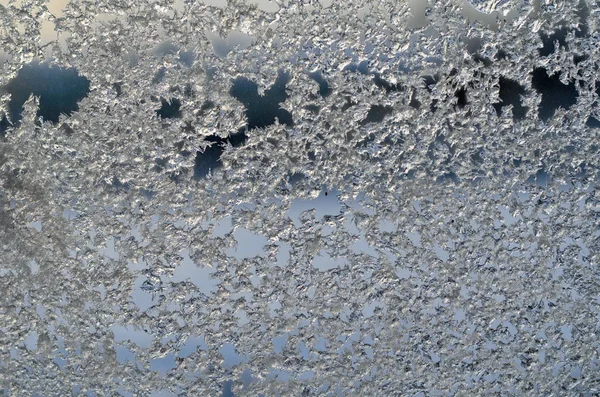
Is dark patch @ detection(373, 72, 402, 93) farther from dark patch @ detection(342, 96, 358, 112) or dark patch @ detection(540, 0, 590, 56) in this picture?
dark patch @ detection(540, 0, 590, 56)

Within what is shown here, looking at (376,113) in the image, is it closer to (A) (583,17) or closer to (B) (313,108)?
(B) (313,108)

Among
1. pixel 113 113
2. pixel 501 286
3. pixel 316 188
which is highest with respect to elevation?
pixel 113 113

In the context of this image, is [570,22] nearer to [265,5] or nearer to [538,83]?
[538,83]

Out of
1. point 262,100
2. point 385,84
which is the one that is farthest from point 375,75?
point 262,100

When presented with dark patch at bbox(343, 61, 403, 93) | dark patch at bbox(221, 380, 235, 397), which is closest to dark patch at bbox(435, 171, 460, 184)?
dark patch at bbox(343, 61, 403, 93)

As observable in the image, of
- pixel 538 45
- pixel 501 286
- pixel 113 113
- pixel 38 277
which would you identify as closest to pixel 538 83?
pixel 538 45

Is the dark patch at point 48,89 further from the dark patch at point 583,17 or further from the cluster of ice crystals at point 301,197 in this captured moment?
the dark patch at point 583,17
